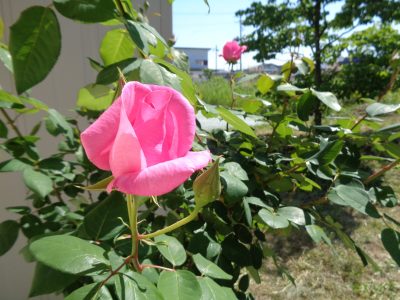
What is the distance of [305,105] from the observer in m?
0.96

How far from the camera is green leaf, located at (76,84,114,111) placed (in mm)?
840

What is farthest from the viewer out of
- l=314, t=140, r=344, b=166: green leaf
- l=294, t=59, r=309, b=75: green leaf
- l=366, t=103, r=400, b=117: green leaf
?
l=294, t=59, r=309, b=75: green leaf

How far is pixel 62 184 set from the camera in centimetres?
118

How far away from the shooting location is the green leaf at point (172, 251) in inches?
24.1

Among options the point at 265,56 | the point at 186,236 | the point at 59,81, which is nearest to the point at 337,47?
the point at 265,56

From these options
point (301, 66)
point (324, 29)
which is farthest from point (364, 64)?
point (301, 66)

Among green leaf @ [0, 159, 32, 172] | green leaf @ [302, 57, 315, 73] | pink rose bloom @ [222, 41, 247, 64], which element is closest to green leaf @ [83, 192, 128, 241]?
green leaf @ [0, 159, 32, 172]

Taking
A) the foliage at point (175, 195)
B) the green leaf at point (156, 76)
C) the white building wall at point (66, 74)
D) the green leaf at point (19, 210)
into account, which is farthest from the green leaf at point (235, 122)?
the white building wall at point (66, 74)

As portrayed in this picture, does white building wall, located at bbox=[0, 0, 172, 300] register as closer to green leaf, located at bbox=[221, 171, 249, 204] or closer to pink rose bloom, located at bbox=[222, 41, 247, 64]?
pink rose bloom, located at bbox=[222, 41, 247, 64]

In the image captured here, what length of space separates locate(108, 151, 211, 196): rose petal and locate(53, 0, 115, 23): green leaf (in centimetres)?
27

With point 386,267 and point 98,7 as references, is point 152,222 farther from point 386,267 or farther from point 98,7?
point 386,267

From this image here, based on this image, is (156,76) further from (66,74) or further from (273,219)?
(66,74)

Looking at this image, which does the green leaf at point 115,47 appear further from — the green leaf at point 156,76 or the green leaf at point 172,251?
the green leaf at point 172,251

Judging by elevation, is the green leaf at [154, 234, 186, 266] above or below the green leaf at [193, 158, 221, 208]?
below
